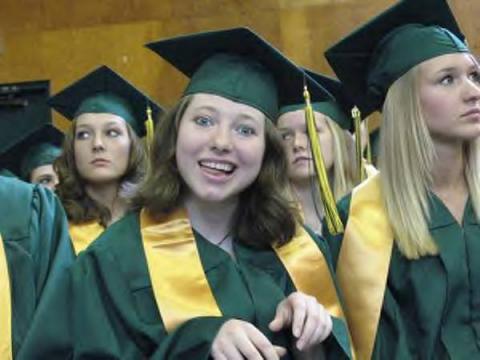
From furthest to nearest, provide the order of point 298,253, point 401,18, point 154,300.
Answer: point 401,18
point 298,253
point 154,300

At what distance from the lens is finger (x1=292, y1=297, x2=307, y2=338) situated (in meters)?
1.71

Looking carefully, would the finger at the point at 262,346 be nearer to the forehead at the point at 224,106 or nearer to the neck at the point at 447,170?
the forehead at the point at 224,106

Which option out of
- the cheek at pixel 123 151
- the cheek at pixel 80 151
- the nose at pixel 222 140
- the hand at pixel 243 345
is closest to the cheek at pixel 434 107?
the nose at pixel 222 140

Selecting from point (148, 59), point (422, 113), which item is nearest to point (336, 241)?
point (422, 113)

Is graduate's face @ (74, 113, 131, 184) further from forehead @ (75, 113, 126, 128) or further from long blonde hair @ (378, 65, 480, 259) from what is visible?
long blonde hair @ (378, 65, 480, 259)

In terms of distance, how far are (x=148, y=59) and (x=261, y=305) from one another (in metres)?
5.03

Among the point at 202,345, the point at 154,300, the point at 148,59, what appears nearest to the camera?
the point at 202,345

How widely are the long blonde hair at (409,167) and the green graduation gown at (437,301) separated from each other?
4cm

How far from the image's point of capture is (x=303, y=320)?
5.65 feet

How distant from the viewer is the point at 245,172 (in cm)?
199

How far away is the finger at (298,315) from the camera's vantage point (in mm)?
1707

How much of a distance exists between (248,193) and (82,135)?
172cm

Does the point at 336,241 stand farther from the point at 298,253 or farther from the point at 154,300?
the point at 154,300

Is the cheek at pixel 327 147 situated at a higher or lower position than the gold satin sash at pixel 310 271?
higher
